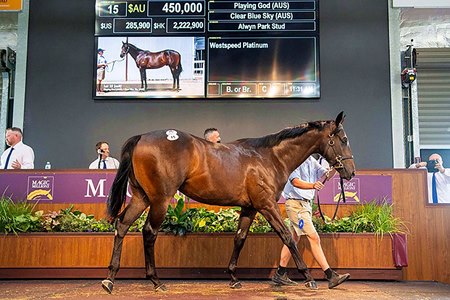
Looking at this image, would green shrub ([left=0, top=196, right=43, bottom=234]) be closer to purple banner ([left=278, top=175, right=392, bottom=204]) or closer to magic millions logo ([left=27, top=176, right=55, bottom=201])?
magic millions logo ([left=27, top=176, right=55, bottom=201])

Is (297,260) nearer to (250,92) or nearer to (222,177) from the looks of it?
(222,177)

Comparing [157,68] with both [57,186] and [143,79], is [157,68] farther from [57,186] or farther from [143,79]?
[57,186]

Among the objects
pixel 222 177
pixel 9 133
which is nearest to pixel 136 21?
pixel 9 133

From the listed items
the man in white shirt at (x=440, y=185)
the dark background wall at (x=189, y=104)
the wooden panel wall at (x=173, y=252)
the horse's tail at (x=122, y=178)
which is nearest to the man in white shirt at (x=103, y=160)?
the dark background wall at (x=189, y=104)

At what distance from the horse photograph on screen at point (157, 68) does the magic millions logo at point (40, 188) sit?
302 cm

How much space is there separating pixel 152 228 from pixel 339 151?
2.08m

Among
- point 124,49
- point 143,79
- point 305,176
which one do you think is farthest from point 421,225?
point 124,49

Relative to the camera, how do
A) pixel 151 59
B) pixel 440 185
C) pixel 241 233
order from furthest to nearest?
pixel 151 59
pixel 440 185
pixel 241 233

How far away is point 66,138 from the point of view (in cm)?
932

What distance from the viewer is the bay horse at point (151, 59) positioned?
902cm

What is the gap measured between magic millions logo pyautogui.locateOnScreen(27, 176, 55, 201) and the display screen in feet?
9.90

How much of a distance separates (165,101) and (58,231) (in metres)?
4.00

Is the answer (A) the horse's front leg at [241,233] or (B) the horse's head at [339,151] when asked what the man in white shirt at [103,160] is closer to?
(A) the horse's front leg at [241,233]

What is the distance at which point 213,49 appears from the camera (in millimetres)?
9023
